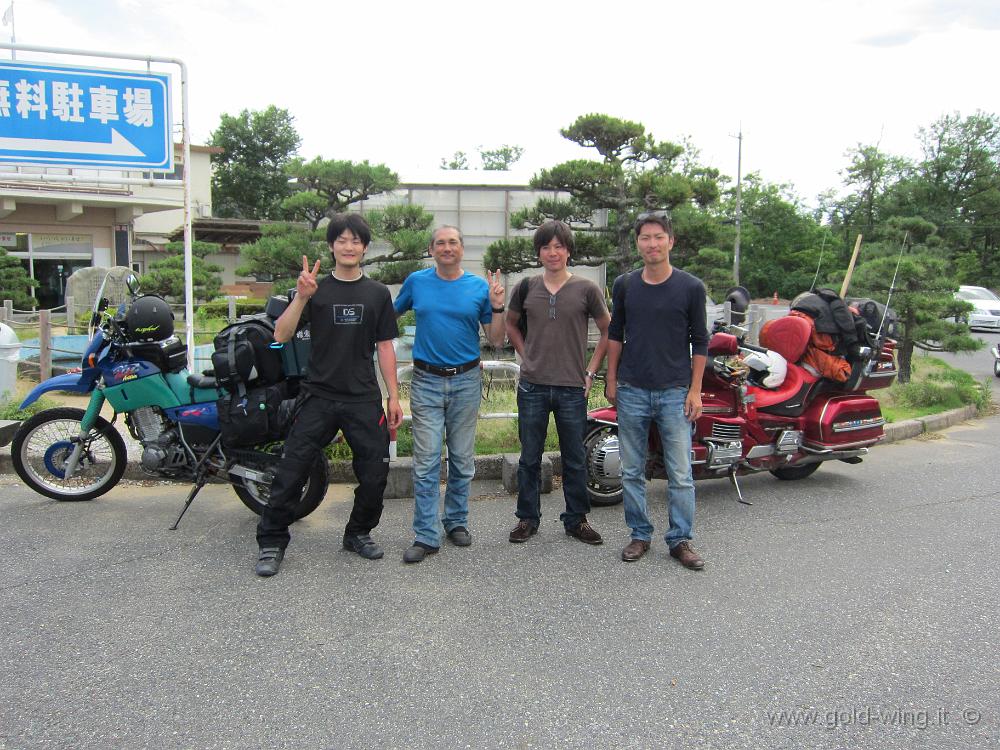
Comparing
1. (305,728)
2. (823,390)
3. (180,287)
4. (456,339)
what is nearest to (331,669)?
(305,728)

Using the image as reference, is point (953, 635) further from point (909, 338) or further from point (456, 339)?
point (909, 338)

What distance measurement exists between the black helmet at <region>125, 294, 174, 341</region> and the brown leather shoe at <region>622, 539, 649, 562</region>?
297 centimetres

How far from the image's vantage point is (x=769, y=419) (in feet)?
17.0

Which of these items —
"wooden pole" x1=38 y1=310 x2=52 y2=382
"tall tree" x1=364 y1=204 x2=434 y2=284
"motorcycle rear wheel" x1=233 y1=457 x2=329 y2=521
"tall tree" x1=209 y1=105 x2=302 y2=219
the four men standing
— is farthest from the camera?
"tall tree" x1=209 y1=105 x2=302 y2=219

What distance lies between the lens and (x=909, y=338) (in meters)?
9.53

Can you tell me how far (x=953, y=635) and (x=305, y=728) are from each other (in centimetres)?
265

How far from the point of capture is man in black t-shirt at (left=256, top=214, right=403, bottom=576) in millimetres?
3732

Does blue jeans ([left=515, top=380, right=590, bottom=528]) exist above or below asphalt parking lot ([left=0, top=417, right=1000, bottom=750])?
above

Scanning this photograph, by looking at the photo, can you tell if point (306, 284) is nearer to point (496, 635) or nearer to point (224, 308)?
point (496, 635)

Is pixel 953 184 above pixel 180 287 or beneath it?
above

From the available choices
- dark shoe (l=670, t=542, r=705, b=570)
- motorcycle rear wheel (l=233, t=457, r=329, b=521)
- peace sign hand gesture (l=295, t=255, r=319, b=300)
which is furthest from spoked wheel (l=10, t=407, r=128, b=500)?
dark shoe (l=670, t=542, r=705, b=570)

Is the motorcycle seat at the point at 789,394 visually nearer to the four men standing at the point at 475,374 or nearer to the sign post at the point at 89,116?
the four men standing at the point at 475,374

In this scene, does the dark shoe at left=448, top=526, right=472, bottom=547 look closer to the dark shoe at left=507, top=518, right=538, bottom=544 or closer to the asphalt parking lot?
the asphalt parking lot

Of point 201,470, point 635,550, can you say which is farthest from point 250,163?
point 635,550
